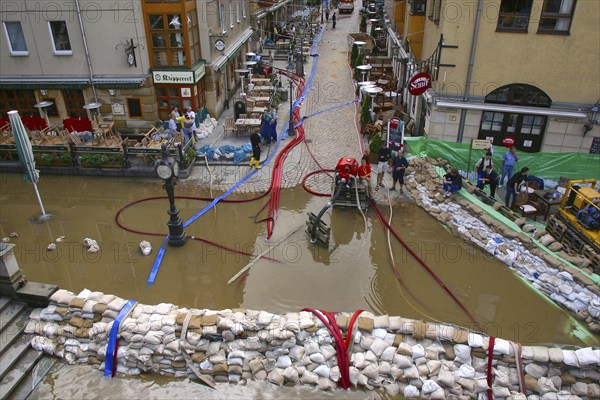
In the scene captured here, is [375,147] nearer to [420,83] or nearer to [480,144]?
[420,83]

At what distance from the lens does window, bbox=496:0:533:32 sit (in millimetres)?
15949

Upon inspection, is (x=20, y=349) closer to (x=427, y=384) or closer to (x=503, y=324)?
(x=427, y=384)

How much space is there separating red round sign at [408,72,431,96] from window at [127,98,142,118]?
41.9ft

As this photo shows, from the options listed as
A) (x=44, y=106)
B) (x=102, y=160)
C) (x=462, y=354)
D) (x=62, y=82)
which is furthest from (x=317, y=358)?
(x=62, y=82)

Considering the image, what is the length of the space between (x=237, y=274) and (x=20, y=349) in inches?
204

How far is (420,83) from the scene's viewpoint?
17.5m

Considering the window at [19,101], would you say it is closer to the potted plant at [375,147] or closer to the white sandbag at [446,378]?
the potted plant at [375,147]

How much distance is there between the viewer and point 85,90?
20.9 metres

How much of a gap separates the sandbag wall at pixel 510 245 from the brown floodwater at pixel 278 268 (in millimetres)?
294

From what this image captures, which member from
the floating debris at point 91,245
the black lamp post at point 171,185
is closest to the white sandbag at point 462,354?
the black lamp post at point 171,185

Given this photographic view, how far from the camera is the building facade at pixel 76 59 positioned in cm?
1944

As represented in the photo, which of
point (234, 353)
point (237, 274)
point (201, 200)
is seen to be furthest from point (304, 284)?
point (201, 200)

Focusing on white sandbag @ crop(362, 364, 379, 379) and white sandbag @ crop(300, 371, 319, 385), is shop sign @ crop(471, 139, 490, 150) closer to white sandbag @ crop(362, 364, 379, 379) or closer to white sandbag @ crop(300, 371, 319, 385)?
white sandbag @ crop(362, 364, 379, 379)

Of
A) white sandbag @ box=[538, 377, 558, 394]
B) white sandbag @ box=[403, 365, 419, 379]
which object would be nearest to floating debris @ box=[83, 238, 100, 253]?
white sandbag @ box=[403, 365, 419, 379]
